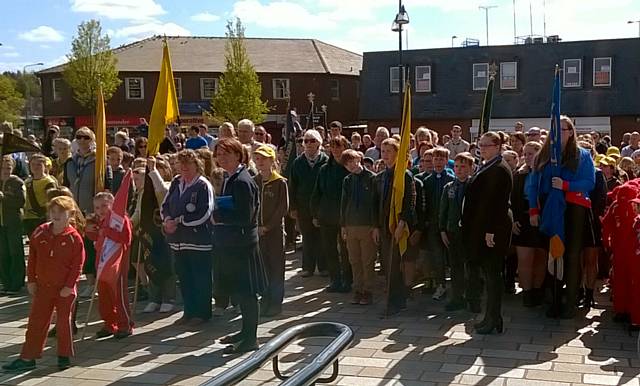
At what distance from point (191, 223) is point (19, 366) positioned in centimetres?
199

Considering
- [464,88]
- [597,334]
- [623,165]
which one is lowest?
[597,334]

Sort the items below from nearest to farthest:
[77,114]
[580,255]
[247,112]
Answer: [580,255] → [247,112] → [77,114]

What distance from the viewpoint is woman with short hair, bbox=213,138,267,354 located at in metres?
6.89

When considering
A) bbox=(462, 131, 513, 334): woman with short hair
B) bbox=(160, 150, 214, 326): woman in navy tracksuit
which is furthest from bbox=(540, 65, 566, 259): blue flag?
bbox=(160, 150, 214, 326): woman in navy tracksuit

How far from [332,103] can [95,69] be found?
50.8ft

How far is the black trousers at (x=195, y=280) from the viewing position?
753cm

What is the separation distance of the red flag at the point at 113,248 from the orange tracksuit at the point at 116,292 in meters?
0.03

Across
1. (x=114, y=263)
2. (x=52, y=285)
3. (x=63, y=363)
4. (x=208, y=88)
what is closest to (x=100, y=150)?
(x=114, y=263)

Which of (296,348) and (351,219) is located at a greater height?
(351,219)

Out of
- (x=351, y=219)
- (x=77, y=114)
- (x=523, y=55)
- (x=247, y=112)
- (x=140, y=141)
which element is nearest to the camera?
(x=351, y=219)

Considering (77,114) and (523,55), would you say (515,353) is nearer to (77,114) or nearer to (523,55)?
(523,55)

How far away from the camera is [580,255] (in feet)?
26.1

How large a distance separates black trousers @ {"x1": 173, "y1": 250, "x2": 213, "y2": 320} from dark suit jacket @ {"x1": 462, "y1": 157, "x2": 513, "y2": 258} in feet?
8.70

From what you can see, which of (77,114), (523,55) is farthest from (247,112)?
(523,55)
